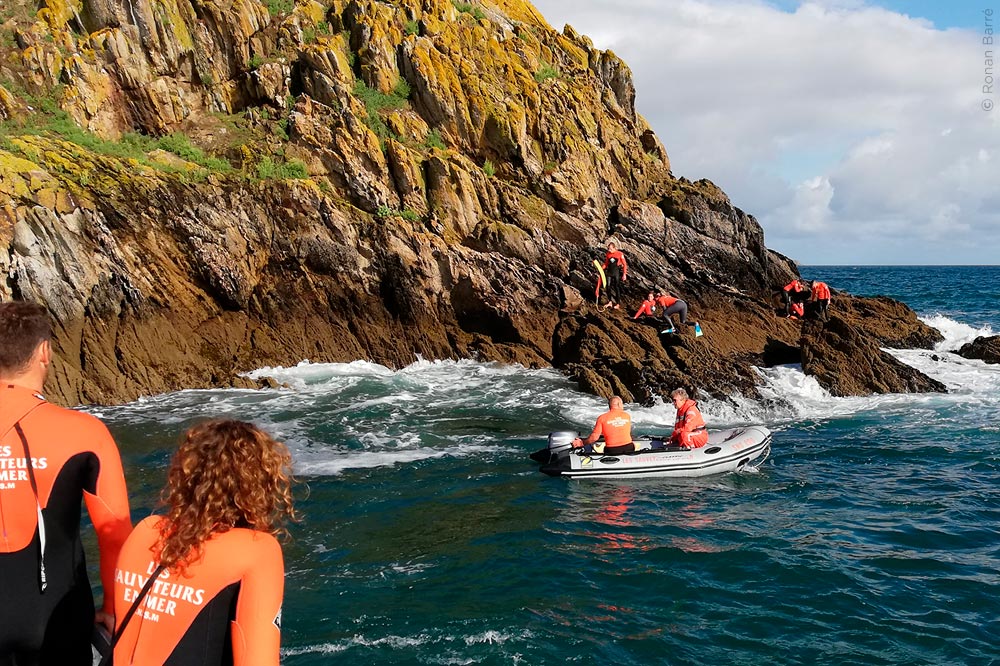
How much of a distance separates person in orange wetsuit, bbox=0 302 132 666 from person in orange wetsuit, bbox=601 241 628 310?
21.9 meters

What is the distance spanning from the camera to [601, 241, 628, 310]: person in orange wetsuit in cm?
2448

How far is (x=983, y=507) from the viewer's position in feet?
37.0

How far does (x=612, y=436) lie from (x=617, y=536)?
3.12m

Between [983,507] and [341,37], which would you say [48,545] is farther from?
[341,37]

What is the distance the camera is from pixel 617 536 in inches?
402

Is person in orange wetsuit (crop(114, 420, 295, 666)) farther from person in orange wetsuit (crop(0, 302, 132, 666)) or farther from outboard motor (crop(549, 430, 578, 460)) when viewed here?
outboard motor (crop(549, 430, 578, 460))

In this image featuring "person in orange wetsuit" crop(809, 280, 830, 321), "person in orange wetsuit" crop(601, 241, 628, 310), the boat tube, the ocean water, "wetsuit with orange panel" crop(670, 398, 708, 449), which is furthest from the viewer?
"person in orange wetsuit" crop(809, 280, 830, 321)

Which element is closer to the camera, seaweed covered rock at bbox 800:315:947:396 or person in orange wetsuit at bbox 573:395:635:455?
person in orange wetsuit at bbox 573:395:635:455

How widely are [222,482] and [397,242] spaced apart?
21151 millimetres

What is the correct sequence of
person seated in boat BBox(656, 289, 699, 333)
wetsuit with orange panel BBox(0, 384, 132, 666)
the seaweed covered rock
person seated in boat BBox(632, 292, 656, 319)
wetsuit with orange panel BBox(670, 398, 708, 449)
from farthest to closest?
person seated in boat BBox(632, 292, 656, 319) → person seated in boat BBox(656, 289, 699, 333) → the seaweed covered rock → wetsuit with orange panel BBox(670, 398, 708, 449) → wetsuit with orange panel BBox(0, 384, 132, 666)

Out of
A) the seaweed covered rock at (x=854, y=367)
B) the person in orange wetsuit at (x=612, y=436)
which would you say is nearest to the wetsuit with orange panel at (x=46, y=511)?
the person in orange wetsuit at (x=612, y=436)

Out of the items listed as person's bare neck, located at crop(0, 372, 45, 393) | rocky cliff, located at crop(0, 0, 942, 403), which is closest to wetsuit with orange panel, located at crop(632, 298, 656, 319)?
rocky cliff, located at crop(0, 0, 942, 403)

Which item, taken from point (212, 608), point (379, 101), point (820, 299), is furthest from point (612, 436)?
point (379, 101)

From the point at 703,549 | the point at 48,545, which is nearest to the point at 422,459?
the point at 703,549
